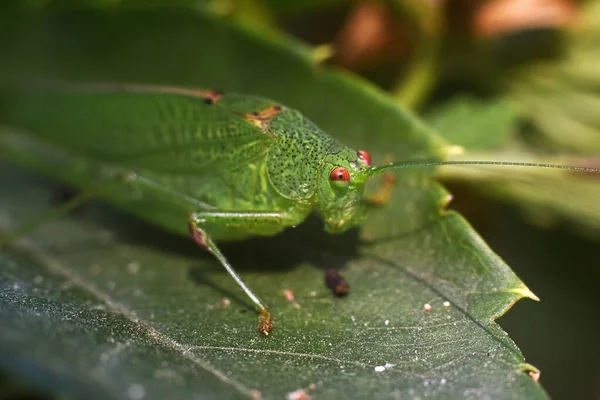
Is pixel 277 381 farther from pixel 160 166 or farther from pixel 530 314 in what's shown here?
pixel 530 314

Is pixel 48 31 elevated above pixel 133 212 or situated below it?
above

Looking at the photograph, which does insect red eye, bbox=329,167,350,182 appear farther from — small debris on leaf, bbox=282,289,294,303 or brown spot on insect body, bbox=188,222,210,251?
brown spot on insect body, bbox=188,222,210,251

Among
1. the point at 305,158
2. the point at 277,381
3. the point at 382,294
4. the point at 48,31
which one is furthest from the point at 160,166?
the point at 277,381

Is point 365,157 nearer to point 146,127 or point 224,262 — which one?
point 224,262

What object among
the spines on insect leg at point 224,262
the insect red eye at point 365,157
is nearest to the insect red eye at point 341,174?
the insect red eye at point 365,157

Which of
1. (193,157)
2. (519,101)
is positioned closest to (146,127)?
(193,157)

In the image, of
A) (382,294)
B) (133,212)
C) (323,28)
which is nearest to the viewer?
(382,294)

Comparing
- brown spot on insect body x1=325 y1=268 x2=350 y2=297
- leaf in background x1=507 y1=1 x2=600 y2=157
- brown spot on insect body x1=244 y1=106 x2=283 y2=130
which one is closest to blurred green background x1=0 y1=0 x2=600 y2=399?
leaf in background x1=507 y1=1 x2=600 y2=157
